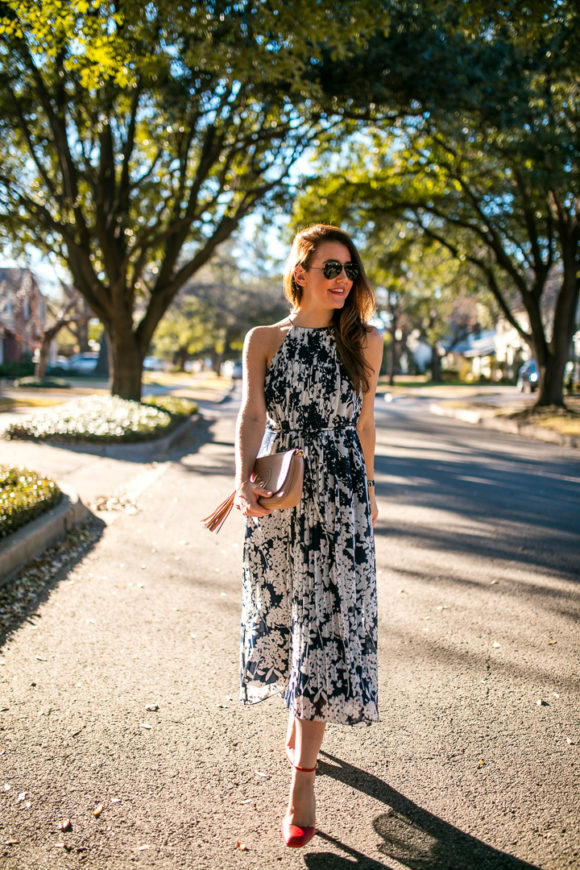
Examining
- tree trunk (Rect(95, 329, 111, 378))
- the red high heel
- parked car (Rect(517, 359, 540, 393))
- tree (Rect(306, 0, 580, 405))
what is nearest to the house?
tree trunk (Rect(95, 329, 111, 378))

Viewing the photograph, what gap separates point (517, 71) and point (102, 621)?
12.6m

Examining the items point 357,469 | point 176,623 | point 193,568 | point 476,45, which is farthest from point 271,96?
point 357,469

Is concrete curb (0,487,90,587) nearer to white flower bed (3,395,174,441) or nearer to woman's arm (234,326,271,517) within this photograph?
woman's arm (234,326,271,517)

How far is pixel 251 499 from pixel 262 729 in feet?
3.99

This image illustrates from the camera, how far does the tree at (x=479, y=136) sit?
38.0ft

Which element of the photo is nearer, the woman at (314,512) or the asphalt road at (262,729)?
the asphalt road at (262,729)

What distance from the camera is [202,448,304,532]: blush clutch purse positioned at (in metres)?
2.40

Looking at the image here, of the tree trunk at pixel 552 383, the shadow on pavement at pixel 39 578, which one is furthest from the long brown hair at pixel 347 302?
the tree trunk at pixel 552 383

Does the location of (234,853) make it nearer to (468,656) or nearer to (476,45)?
(468,656)

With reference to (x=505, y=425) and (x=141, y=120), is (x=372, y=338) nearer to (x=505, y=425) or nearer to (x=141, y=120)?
(x=141, y=120)

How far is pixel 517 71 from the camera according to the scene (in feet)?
42.2

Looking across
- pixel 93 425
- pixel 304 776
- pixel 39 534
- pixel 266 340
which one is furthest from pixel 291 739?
pixel 93 425

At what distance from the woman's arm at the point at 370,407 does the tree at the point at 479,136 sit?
6371 mm

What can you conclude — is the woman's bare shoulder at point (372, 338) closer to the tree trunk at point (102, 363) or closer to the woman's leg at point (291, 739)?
the woman's leg at point (291, 739)
